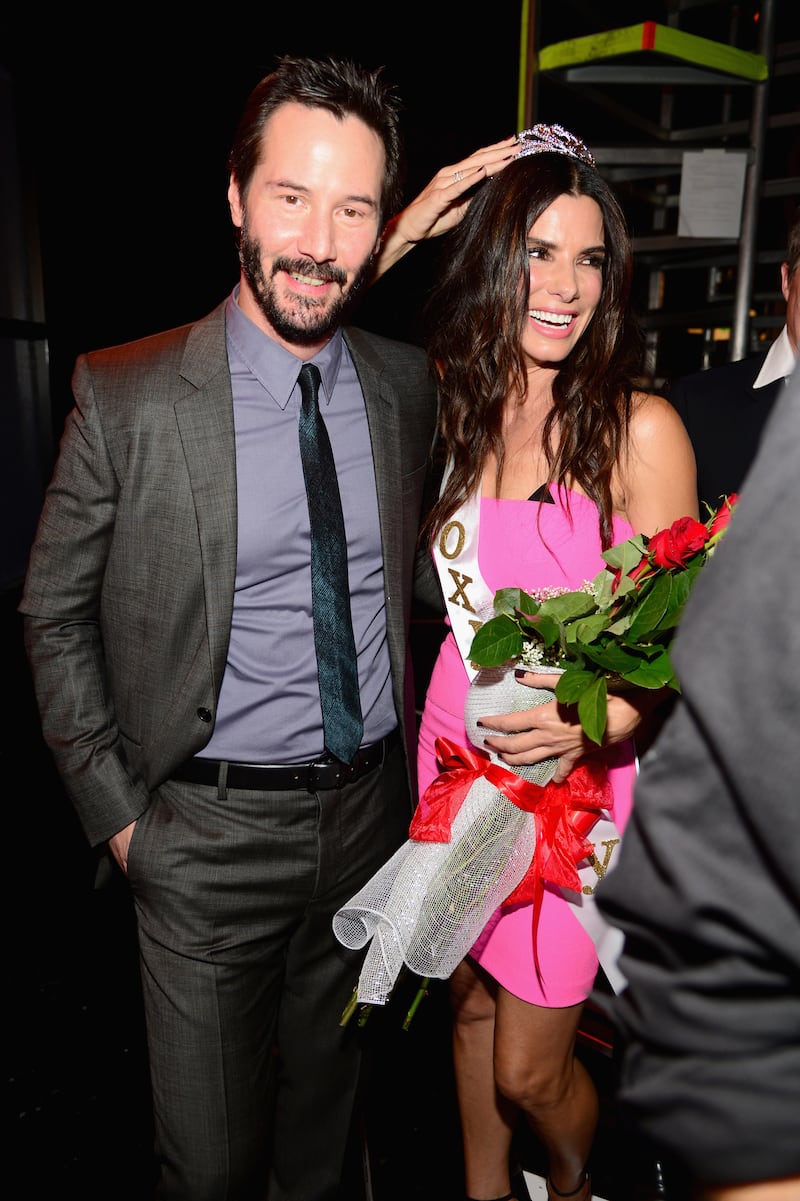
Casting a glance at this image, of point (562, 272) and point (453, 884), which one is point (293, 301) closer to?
point (562, 272)

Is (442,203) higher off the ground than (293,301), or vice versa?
(442,203)

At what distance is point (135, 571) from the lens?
1472 millimetres

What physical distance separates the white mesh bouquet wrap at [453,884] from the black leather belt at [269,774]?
0.18 metres

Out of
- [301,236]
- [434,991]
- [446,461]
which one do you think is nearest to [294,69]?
[301,236]

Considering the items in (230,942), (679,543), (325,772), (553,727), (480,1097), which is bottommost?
(480,1097)

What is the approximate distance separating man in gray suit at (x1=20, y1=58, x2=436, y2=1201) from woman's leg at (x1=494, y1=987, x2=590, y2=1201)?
39 centimetres

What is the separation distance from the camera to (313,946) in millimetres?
1661

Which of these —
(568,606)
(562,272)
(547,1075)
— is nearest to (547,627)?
(568,606)

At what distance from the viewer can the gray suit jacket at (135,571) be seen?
1.45 m

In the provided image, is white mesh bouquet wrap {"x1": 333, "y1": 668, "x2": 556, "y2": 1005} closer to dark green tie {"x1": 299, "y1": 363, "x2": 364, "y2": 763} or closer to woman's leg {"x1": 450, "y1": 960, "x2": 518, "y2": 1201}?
dark green tie {"x1": 299, "y1": 363, "x2": 364, "y2": 763}

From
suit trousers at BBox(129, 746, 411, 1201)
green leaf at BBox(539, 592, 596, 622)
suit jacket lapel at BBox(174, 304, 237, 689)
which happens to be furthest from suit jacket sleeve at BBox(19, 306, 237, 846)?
green leaf at BBox(539, 592, 596, 622)

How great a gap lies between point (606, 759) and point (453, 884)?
1.21 ft

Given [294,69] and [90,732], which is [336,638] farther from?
[294,69]

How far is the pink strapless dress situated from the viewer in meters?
1.60
